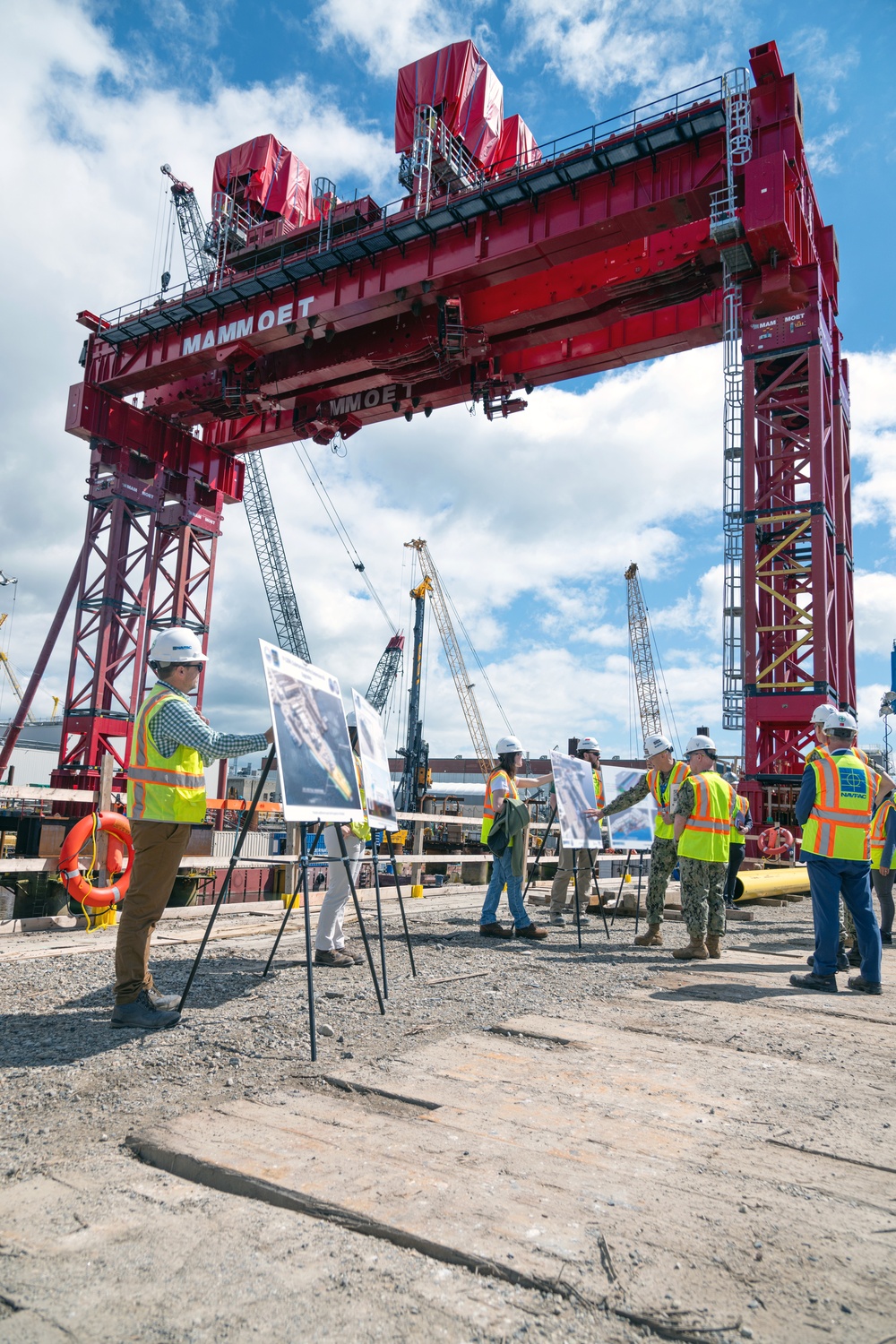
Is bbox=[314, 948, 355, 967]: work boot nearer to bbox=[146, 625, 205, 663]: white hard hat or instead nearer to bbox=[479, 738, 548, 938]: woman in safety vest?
bbox=[479, 738, 548, 938]: woman in safety vest

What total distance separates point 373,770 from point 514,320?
46.1 feet

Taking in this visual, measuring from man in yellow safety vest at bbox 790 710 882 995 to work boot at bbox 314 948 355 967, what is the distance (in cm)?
337

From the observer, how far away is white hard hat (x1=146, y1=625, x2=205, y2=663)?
4707mm

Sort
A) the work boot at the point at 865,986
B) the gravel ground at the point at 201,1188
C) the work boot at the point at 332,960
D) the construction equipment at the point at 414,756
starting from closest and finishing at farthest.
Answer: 1. the gravel ground at the point at 201,1188
2. the work boot at the point at 865,986
3. the work boot at the point at 332,960
4. the construction equipment at the point at 414,756

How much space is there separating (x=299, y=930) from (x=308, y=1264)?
6.39 metres

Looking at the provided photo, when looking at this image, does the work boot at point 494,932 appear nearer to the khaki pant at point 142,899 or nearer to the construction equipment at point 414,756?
the khaki pant at point 142,899

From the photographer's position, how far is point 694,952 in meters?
7.20

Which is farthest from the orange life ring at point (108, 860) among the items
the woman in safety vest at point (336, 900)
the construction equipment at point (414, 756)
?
the construction equipment at point (414, 756)

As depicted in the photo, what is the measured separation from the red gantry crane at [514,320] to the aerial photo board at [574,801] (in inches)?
332

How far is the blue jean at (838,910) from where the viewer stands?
601 centimetres

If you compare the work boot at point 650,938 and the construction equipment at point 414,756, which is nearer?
the work boot at point 650,938

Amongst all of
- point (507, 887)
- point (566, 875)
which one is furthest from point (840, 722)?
point (566, 875)

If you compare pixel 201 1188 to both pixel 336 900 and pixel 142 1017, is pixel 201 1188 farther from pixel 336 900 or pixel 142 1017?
pixel 336 900

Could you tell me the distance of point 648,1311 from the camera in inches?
71.9
